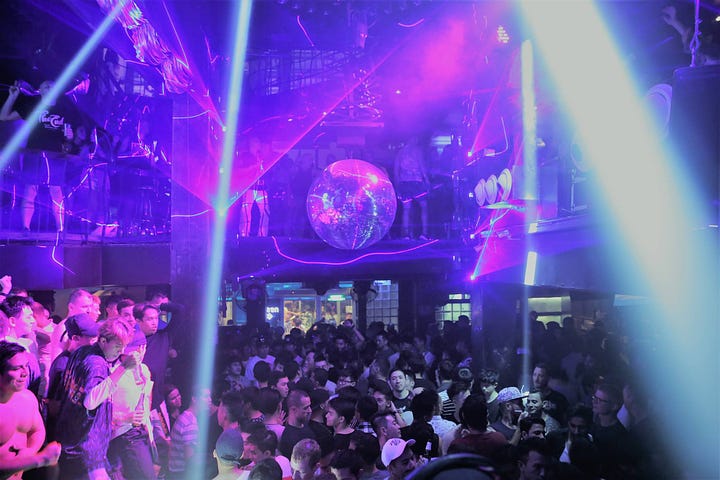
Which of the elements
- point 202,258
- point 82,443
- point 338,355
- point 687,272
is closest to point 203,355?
point 202,258

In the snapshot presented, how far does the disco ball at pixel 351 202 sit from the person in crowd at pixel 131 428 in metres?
2.27

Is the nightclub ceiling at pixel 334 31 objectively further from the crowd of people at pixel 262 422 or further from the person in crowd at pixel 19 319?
the crowd of people at pixel 262 422

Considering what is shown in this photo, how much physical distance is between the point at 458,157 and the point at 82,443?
7.46 m

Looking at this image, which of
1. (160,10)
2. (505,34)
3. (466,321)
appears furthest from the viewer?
(466,321)

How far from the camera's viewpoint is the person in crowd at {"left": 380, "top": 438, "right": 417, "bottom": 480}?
2.90m

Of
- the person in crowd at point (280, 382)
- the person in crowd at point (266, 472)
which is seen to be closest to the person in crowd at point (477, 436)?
the person in crowd at point (266, 472)

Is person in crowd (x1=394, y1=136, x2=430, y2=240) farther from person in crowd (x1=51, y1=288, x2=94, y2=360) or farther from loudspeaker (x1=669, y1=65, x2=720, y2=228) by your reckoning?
loudspeaker (x1=669, y1=65, x2=720, y2=228)

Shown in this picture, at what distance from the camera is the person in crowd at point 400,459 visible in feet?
9.53

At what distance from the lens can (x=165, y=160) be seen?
392 inches

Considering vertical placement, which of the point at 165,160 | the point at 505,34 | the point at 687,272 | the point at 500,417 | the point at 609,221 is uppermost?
the point at 505,34

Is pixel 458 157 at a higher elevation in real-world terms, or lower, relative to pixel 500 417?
higher

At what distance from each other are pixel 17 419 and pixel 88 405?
0.41 meters

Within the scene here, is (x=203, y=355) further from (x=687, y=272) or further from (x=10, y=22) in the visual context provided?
(x=687, y=272)

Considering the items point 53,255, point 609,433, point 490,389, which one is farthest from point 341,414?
point 53,255
